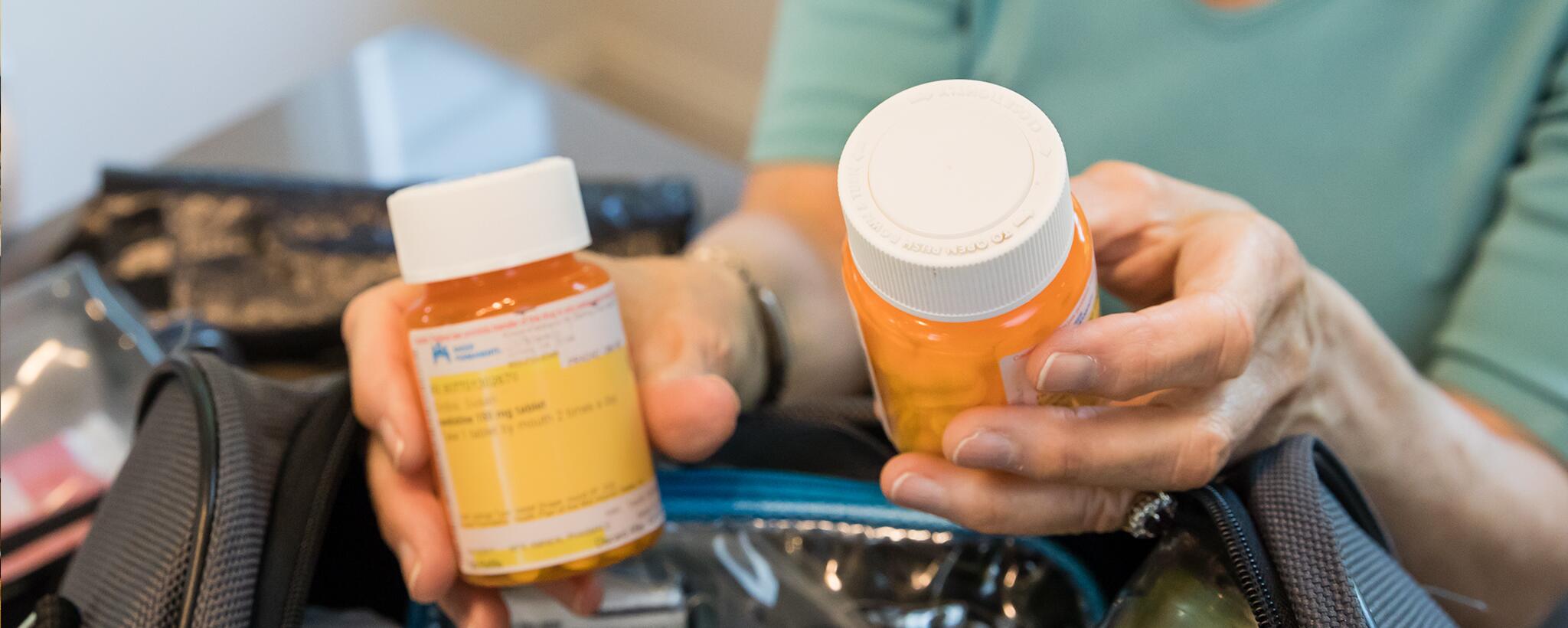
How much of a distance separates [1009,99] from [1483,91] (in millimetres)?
373

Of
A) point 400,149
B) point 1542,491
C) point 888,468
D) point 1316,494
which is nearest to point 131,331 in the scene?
point 400,149

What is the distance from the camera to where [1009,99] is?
11.9 inches

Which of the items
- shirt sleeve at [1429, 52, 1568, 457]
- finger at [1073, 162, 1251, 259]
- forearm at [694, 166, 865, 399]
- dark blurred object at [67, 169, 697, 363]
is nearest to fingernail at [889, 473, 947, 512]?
finger at [1073, 162, 1251, 259]

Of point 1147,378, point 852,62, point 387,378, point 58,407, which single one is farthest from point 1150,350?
point 58,407

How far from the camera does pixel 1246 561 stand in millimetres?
315

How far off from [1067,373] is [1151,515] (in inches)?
3.4

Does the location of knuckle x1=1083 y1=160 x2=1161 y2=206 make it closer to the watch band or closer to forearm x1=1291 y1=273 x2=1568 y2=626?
forearm x1=1291 y1=273 x2=1568 y2=626

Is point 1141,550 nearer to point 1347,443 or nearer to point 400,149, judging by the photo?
point 1347,443

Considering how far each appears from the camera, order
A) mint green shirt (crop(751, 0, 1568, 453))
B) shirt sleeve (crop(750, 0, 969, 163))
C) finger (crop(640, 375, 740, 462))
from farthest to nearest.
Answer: shirt sleeve (crop(750, 0, 969, 163)) < mint green shirt (crop(751, 0, 1568, 453)) < finger (crop(640, 375, 740, 462))

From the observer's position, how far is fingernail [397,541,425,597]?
0.37m

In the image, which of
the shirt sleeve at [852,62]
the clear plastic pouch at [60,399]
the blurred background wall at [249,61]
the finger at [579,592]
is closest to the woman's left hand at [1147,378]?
the finger at [579,592]

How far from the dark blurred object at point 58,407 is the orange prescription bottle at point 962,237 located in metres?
0.40

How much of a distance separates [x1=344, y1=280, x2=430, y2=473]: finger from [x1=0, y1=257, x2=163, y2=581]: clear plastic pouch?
0.55 feet

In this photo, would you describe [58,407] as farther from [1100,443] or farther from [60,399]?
[1100,443]
